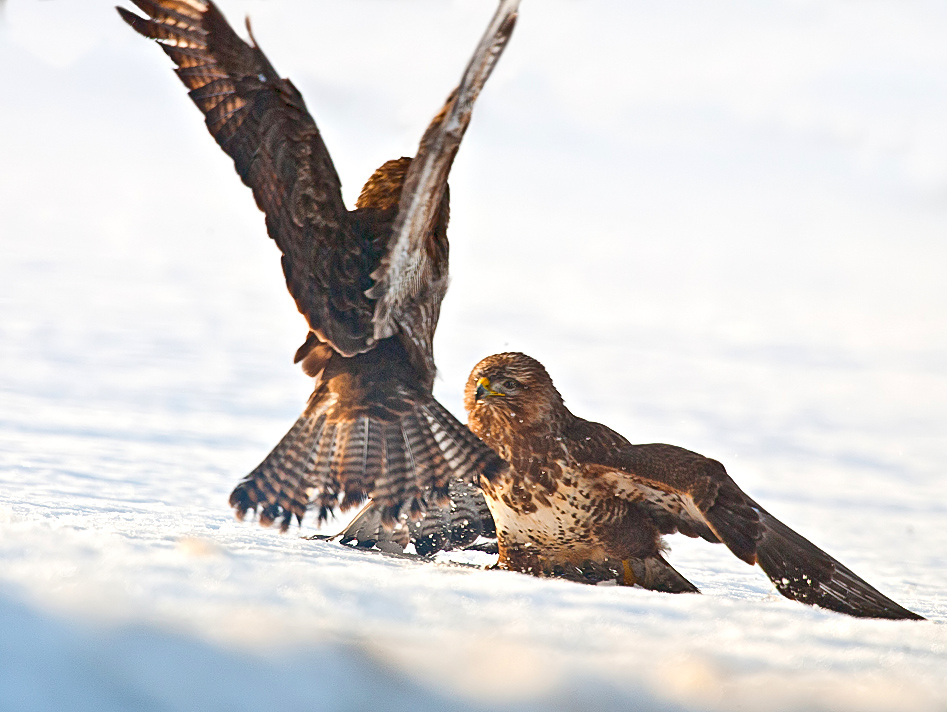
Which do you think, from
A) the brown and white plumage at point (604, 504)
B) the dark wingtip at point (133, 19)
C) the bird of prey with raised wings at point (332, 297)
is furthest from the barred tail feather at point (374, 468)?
the dark wingtip at point (133, 19)

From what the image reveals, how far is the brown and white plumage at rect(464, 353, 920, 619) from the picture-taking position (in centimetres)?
388

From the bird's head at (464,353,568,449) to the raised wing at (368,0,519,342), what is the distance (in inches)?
14.2

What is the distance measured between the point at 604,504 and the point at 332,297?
143 cm

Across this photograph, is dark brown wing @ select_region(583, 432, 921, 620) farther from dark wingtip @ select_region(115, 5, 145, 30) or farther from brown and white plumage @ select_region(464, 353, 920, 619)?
dark wingtip @ select_region(115, 5, 145, 30)

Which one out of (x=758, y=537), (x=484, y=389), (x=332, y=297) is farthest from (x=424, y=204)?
(x=758, y=537)

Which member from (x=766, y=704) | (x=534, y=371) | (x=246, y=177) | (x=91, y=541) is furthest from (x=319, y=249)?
(x=766, y=704)

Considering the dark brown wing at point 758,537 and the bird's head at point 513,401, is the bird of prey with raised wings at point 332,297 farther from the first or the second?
the dark brown wing at point 758,537

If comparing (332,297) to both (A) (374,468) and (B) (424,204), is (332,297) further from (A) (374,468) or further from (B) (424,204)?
(A) (374,468)

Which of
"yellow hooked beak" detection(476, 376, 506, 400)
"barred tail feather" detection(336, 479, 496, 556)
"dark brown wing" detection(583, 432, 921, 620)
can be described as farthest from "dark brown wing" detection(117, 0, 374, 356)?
"dark brown wing" detection(583, 432, 921, 620)

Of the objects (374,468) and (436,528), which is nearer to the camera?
(374,468)

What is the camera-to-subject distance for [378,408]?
415 cm

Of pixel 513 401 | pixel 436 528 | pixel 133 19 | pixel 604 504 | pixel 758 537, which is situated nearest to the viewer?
pixel 758 537

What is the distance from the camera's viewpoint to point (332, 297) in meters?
4.01

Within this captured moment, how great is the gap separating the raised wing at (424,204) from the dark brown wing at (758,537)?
1.11m
